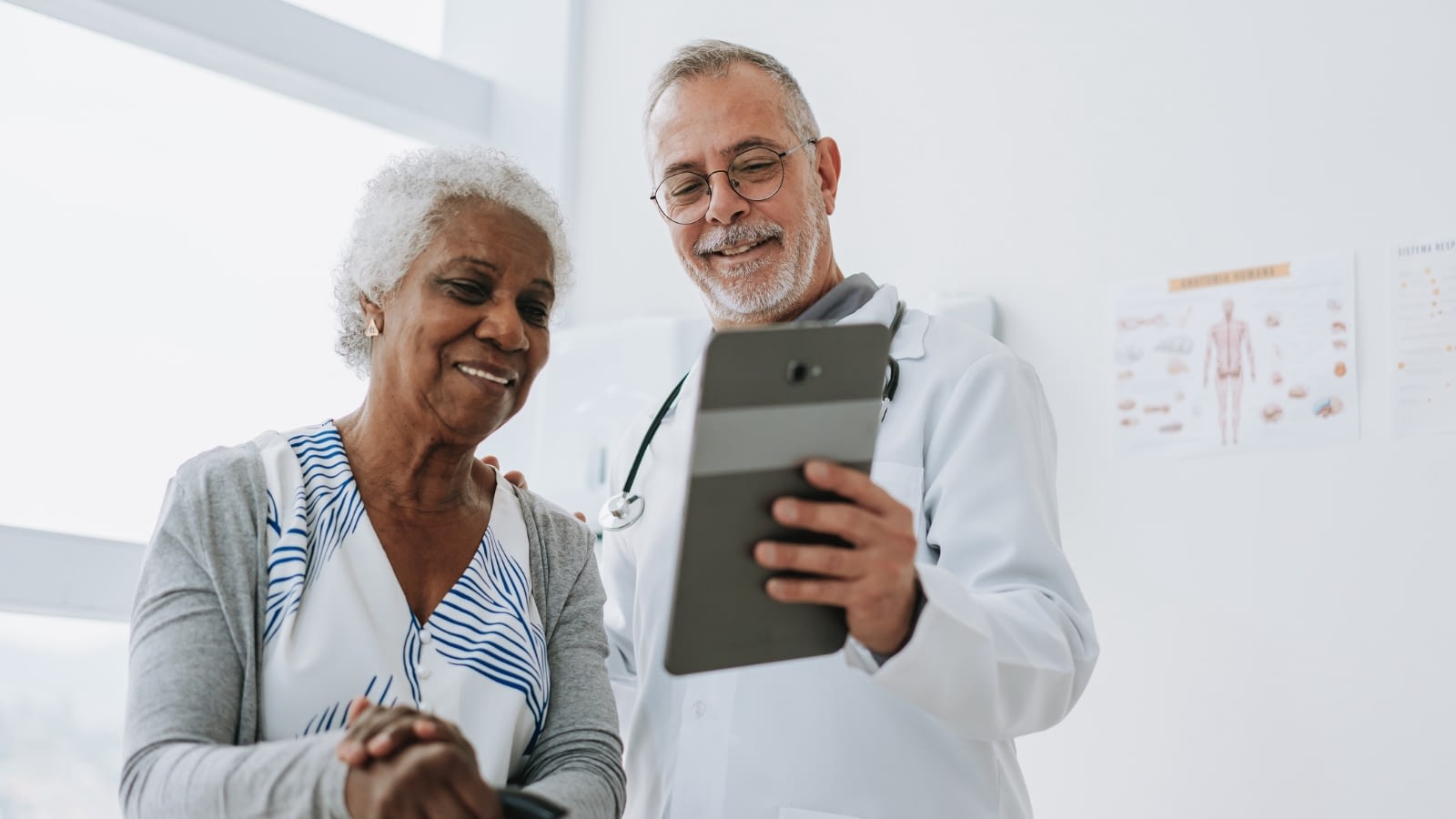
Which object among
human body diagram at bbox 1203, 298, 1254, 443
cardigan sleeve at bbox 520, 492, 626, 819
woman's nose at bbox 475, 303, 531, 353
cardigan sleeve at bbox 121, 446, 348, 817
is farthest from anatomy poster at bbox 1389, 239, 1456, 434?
cardigan sleeve at bbox 121, 446, 348, 817

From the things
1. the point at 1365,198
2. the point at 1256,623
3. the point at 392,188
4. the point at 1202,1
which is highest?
the point at 1202,1

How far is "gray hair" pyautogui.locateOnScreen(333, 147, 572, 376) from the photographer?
1.33 metres

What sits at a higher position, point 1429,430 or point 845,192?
point 845,192

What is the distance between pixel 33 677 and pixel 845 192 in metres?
1.73

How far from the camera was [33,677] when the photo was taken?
7.45 feet

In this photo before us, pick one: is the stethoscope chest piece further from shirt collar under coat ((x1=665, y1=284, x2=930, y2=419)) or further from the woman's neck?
the woman's neck

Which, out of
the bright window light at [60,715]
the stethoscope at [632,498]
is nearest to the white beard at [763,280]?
the stethoscope at [632,498]

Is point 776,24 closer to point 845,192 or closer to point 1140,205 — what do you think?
point 845,192

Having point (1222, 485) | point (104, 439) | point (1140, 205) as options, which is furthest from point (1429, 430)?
point (104, 439)

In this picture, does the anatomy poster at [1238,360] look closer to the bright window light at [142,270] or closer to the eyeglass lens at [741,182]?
the eyeglass lens at [741,182]

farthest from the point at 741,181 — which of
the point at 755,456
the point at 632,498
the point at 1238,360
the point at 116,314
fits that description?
the point at 116,314

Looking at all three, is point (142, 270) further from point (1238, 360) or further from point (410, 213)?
point (1238, 360)

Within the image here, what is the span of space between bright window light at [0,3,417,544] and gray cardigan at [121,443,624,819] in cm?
130

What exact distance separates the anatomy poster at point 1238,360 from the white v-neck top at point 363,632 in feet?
4.38
